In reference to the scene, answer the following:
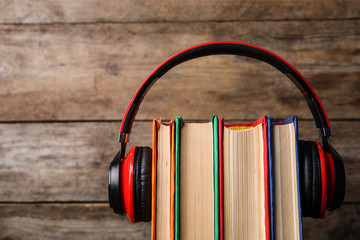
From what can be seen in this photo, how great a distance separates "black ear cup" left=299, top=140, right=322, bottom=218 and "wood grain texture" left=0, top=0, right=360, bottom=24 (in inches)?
16.0

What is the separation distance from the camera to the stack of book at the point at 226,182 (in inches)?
14.5

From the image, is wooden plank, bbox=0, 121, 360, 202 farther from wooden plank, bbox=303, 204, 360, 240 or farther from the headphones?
wooden plank, bbox=303, 204, 360, 240

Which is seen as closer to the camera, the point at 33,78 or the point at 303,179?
the point at 303,179

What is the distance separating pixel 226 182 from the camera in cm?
38

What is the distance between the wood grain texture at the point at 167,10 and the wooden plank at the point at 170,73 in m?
0.02

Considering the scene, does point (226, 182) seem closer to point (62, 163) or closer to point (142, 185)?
point (142, 185)

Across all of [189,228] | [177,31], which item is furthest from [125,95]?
[189,228]

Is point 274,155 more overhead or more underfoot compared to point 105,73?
more underfoot

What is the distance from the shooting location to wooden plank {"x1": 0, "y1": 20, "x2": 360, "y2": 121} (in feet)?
2.20

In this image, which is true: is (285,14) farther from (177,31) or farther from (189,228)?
(189,228)

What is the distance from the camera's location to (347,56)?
670 mm

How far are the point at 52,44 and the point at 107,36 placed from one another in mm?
133

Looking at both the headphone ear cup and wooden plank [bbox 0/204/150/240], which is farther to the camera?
wooden plank [bbox 0/204/150/240]

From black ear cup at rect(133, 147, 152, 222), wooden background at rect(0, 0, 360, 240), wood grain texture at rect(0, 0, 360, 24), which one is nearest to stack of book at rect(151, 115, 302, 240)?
black ear cup at rect(133, 147, 152, 222)
